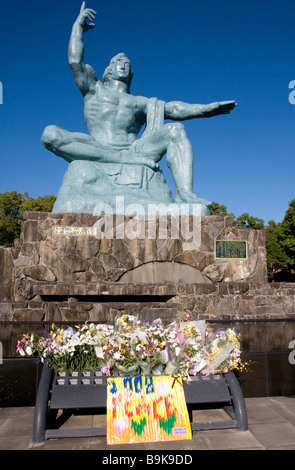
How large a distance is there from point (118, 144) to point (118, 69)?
2.02 m

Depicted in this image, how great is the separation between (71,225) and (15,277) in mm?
1497

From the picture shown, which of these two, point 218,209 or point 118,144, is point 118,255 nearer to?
point 118,144

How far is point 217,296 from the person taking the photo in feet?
24.8

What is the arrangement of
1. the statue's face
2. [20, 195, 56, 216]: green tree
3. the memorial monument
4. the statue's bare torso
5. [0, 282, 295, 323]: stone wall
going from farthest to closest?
[20, 195, 56, 216]: green tree → the statue's face → the statue's bare torso → the memorial monument → [0, 282, 295, 323]: stone wall

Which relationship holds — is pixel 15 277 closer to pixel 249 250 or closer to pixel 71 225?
pixel 71 225

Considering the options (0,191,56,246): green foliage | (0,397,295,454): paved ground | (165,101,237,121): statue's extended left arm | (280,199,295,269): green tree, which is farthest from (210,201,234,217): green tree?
(0,397,295,454): paved ground

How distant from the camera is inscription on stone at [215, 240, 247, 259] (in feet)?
26.6

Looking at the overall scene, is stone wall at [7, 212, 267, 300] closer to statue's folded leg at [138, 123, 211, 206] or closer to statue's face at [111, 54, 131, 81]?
statue's folded leg at [138, 123, 211, 206]

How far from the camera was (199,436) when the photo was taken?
9.94 ft

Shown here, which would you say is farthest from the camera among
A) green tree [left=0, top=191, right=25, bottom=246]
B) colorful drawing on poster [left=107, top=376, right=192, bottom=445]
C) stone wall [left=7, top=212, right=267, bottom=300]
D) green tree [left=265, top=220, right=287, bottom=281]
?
green tree [left=265, top=220, right=287, bottom=281]

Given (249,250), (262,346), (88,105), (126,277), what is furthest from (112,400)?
(88,105)

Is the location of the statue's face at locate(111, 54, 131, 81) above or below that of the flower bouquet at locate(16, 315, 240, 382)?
above
